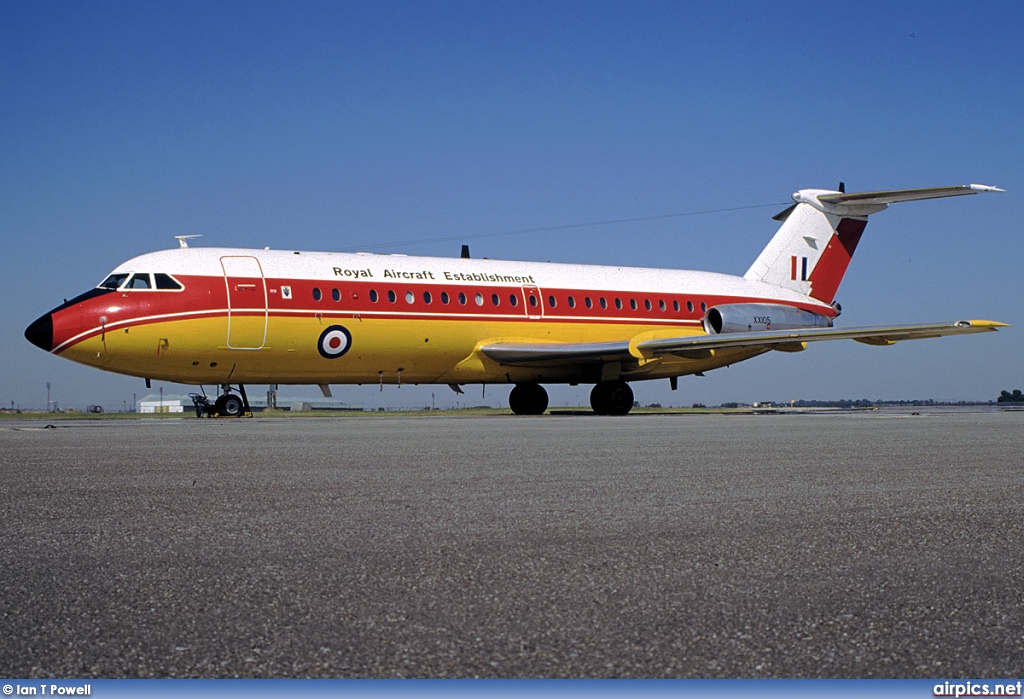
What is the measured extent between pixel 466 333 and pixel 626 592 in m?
Result: 22.8

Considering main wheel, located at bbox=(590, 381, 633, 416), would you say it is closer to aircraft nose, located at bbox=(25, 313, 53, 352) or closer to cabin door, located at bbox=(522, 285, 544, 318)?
cabin door, located at bbox=(522, 285, 544, 318)

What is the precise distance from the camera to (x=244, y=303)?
925 inches

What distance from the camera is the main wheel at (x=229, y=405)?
24.9 metres

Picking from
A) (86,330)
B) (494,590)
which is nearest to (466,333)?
(86,330)

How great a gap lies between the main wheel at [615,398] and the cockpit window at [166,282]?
38.8 ft

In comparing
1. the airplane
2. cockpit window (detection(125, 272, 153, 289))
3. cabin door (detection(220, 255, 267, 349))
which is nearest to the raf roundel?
the airplane

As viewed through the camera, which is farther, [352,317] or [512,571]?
[352,317]

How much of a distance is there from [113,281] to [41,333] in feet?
6.31

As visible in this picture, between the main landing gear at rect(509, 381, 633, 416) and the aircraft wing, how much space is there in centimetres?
100

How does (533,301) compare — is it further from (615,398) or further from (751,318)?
(751,318)

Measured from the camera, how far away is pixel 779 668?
331cm

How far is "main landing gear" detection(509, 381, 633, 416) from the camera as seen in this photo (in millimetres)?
29328

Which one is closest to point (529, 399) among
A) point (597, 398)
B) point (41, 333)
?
point (597, 398)

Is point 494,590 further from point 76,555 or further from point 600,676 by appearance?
point 76,555
